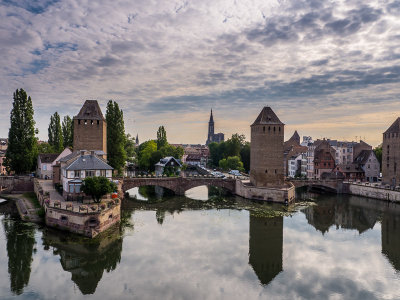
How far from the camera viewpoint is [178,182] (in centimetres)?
5794

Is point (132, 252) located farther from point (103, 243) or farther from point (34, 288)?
point (34, 288)

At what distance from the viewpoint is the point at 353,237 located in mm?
35625

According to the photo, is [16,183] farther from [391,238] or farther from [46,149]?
[391,238]

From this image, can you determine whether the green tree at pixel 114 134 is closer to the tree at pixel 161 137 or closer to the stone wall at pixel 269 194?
the stone wall at pixel 269 194

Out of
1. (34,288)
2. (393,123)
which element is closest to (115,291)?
(34,288)

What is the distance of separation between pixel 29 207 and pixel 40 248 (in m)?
14.8

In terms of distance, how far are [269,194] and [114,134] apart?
99.0ft

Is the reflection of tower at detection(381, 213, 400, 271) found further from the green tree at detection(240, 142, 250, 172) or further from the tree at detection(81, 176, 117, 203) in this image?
the green tree at detection(240, 142, 250, 172)

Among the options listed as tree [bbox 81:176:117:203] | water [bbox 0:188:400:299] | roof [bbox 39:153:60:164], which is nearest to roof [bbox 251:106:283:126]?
water [bbox 0:188:400:299]

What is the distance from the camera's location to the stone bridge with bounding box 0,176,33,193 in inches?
2101

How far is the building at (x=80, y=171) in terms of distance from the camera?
39688mm

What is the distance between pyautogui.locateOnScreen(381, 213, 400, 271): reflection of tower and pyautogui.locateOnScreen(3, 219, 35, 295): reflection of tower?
28550mm

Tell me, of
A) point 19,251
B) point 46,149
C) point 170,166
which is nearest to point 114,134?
point 170,166

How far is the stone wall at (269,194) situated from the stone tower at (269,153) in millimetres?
1560
